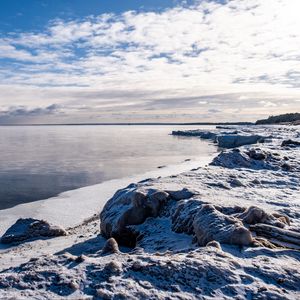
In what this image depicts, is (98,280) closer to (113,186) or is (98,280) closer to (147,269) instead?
(147,269)

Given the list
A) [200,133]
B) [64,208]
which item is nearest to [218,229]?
[64,208]

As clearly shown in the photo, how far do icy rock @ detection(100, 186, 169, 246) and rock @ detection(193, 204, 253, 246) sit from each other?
70.0 inches

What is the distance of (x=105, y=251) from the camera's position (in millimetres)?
5605

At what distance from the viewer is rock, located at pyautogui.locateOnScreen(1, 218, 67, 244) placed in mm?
9453

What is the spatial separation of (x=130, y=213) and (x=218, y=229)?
2789mm

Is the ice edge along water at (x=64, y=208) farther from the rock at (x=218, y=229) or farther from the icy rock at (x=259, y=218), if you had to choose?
the icy rock at (x=259, y=218)

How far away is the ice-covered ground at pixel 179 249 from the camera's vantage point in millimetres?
4137

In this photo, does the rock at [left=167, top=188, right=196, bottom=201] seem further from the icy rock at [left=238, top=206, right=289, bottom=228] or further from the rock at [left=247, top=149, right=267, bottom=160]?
the rock at [left=247, top=149, right=267, bottom=160]

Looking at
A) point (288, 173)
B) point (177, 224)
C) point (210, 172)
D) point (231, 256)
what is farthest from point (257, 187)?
point (231, 256)

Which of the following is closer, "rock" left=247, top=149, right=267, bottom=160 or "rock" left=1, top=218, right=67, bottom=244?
"rock" left=1, top=218, right=67, bottom=244

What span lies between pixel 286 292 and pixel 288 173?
9.94m

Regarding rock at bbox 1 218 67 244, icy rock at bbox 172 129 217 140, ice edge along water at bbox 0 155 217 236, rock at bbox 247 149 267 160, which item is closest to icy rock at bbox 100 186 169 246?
rock at bbox 1 218 67 244

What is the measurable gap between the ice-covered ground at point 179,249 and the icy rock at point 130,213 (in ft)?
0.08

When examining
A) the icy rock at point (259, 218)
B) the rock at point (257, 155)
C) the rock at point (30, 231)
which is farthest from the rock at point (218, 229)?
the rock at point (257, 155)
